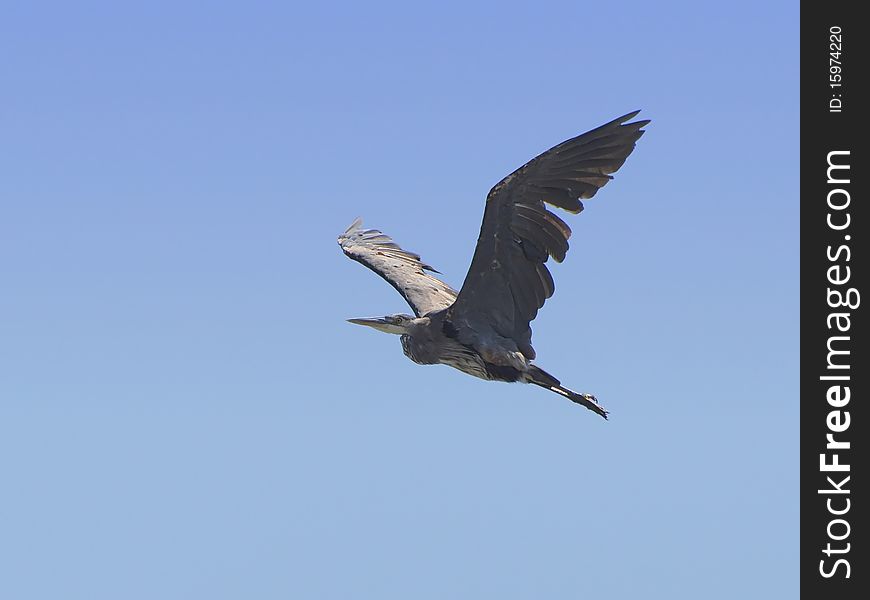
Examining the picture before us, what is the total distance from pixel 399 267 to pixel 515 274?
184 inches

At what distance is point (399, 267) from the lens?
20.8 m

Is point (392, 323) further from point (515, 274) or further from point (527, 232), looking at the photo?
point (527, 232)

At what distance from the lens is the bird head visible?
1788 centimetres

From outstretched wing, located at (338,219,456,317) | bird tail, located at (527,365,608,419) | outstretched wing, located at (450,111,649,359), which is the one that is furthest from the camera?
outstretched wing, located at (338,219,456,317)

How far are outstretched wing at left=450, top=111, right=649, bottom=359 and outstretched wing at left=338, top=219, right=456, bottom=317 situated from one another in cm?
166

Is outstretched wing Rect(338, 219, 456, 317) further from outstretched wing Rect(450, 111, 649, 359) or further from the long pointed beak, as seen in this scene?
outstretched wing Rect(450, 111, 649, 359)

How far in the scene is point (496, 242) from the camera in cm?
1616

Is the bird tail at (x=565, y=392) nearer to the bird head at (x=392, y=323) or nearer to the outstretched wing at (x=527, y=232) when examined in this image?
the outstretched wing at (x=527, y=232)

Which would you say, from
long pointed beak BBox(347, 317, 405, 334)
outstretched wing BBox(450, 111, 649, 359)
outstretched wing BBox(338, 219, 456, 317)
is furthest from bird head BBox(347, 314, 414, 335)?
outstretched wing BBox(450, 111, 649, 359)

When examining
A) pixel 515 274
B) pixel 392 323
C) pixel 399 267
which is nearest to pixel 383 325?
pixel 392 323
